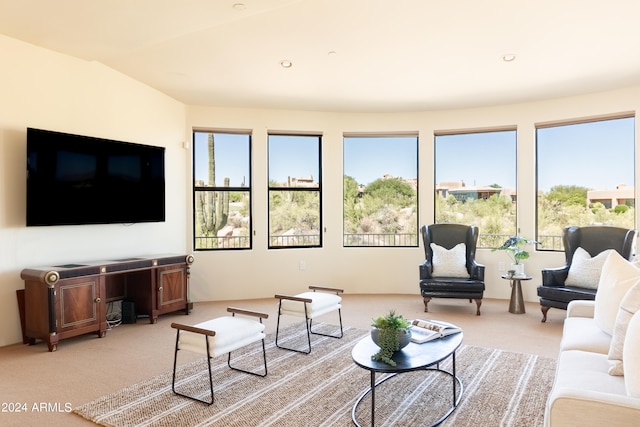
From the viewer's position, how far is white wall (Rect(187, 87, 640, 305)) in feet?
19.3

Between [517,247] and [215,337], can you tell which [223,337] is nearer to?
[215,337]

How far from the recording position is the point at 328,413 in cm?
262

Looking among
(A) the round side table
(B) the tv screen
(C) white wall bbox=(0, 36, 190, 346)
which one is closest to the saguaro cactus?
(C) white wall bbox=(0, 36, 190, 346)

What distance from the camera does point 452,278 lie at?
5.38 metres

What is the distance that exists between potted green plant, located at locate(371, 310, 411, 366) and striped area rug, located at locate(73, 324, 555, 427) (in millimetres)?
392

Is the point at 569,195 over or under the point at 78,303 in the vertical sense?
over

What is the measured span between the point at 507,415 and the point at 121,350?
320cm

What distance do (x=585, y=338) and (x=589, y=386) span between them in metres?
0.80

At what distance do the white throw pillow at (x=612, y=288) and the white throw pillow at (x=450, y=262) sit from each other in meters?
2.69

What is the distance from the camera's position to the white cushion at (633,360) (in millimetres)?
1646

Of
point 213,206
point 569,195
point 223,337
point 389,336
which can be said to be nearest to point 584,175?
point 569,195

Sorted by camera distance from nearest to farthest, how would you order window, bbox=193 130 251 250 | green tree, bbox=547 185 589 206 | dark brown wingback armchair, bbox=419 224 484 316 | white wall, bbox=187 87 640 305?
dark brown wingback armchair, bbox=419 224 484 316 < green tree, bbox=547 185 589 206 < white wall, bbox=187 87 640 305 < window, bbox=193 130 251 250

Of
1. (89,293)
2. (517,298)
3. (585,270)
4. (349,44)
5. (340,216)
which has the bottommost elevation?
(517,298)

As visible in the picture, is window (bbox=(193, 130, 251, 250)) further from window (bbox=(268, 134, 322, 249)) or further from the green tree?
the green tree
